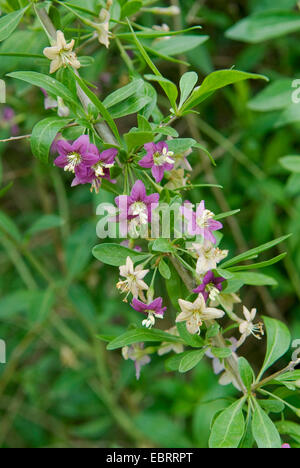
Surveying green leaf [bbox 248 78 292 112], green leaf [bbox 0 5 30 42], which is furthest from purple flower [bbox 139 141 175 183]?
green leaf [bbox 248 78 292 112]

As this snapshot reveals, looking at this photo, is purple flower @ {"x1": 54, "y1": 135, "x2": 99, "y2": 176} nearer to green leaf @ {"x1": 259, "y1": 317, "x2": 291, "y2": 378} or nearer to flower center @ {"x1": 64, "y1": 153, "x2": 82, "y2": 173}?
flower center @ {"x1": 64, "y1": 153, "x2": 82, "y2": 173}

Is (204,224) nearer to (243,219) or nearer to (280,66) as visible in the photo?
(243,219)

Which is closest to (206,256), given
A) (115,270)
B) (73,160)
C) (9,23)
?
(73,160)

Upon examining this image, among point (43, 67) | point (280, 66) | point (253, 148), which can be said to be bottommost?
point (43, 67)

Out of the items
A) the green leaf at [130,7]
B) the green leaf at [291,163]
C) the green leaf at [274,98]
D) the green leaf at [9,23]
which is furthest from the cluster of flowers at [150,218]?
the green leaf at [274,98]

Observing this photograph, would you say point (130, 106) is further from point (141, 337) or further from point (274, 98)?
point (274, 98)
